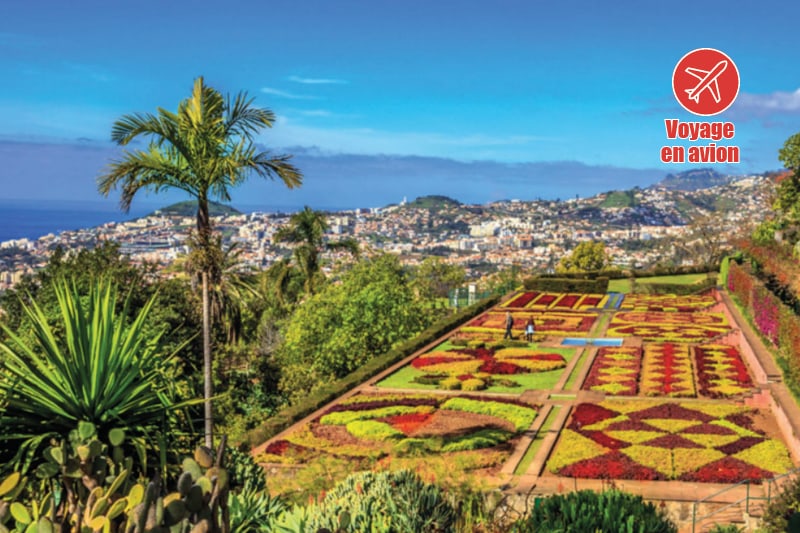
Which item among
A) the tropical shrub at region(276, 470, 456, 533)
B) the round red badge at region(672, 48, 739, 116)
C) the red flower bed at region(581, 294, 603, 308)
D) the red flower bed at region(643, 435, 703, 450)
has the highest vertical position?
the round red badge at region(672, 48, 739, 116)

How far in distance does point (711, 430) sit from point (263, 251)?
267 ft

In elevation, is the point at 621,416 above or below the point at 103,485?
below

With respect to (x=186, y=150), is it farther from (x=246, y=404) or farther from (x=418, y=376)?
(x=246, y=404)

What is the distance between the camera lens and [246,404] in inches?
1044

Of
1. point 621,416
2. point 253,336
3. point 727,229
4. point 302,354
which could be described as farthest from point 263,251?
point 621,416

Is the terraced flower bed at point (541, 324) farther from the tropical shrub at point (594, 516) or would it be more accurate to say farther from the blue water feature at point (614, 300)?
the tropical shrub at point (594, 516)

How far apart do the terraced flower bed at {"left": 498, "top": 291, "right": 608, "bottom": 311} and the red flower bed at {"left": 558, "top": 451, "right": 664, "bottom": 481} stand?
25.9 meters

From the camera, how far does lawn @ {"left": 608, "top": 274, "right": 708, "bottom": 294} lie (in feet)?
176

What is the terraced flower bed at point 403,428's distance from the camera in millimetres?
16781

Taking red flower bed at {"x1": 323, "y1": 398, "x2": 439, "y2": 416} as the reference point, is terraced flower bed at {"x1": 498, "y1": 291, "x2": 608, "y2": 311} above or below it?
above

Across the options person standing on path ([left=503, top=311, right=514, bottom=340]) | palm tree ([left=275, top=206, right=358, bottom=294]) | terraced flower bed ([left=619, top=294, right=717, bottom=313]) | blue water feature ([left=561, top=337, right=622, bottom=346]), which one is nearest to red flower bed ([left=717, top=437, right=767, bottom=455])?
blue water feature ([left=561, top=337, right=622, bottom=346])

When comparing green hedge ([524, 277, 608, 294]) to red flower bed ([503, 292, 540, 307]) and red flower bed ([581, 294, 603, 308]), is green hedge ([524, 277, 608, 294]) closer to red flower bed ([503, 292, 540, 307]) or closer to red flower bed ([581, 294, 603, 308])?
red flower bed ([503, 292, 540, 307])

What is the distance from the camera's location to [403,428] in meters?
18.5

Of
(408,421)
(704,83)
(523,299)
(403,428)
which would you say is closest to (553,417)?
(408,421)
